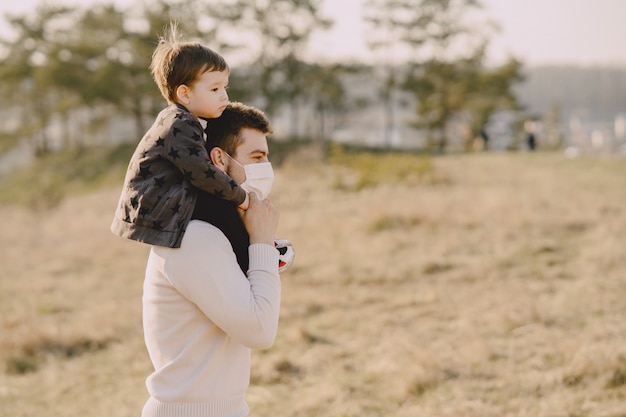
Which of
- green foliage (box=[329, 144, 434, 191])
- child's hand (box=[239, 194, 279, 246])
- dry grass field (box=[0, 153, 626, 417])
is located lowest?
dry grass field (box=[0, 153, 626, 417])

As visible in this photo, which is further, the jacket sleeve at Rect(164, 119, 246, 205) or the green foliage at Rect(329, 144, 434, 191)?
the green foliage at Rect(329, 144, 434, 191)

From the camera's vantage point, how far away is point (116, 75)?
3303 centimetres

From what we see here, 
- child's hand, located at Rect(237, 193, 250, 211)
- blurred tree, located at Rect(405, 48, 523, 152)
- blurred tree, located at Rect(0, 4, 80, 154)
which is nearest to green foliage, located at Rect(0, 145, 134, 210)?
blurred tree, located at Rect(0, 4, 80, 154)

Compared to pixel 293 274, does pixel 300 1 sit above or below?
above

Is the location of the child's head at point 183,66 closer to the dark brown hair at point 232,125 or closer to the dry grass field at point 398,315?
the dark brown hair at point 232,125

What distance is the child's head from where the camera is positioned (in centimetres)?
163

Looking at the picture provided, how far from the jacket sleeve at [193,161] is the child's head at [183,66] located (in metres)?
0.13

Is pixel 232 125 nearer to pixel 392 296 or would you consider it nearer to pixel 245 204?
pixel 245 204

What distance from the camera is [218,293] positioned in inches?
61.0

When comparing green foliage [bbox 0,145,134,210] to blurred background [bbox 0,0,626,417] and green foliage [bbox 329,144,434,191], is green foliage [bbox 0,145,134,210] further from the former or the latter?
green foliage [bbox 329,144,434,191]

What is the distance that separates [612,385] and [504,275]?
10.7ft

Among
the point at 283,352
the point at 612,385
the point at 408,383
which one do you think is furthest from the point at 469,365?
the point at 283,352

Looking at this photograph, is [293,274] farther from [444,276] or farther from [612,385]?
[612,385]

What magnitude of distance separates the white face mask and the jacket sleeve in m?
0.14
